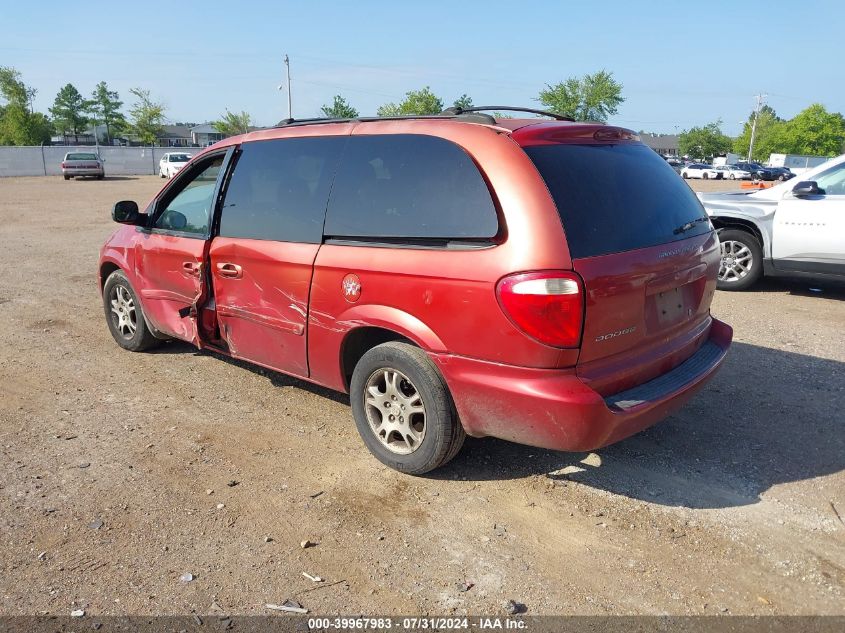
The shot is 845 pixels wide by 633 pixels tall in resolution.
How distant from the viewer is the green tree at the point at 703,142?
111438 mm

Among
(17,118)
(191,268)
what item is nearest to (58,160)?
(17,118)

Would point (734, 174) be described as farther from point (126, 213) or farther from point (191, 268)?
point (191, 268)

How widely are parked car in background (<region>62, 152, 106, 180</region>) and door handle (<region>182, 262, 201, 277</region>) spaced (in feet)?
122

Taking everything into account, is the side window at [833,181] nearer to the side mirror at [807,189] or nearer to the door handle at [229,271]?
the side mirror at [807,189]

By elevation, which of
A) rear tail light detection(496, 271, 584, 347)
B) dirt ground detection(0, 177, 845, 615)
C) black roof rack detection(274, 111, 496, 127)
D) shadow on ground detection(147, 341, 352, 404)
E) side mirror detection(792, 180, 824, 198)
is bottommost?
dirt ground detection(0, 177, 845, 615)

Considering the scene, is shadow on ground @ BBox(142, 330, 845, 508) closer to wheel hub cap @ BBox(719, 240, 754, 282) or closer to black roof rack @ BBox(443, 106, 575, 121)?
black roof rack @ BBox(443, 106, 575, 121)

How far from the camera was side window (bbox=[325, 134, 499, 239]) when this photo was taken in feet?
10.7

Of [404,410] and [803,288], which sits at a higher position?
[404,410]

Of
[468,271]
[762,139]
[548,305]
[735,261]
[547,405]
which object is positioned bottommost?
[735,261]

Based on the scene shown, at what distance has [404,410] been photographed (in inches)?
143

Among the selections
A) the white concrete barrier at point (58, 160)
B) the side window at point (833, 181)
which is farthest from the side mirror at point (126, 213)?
the white concrete barrier at point (58, 160)

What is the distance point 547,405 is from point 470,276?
2.26ft

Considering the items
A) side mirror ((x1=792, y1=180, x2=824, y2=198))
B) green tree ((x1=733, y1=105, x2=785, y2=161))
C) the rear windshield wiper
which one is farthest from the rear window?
green tree ((x1=733, y1=105, x2=785, y2=161))

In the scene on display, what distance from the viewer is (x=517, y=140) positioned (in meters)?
Answer: 3.28
